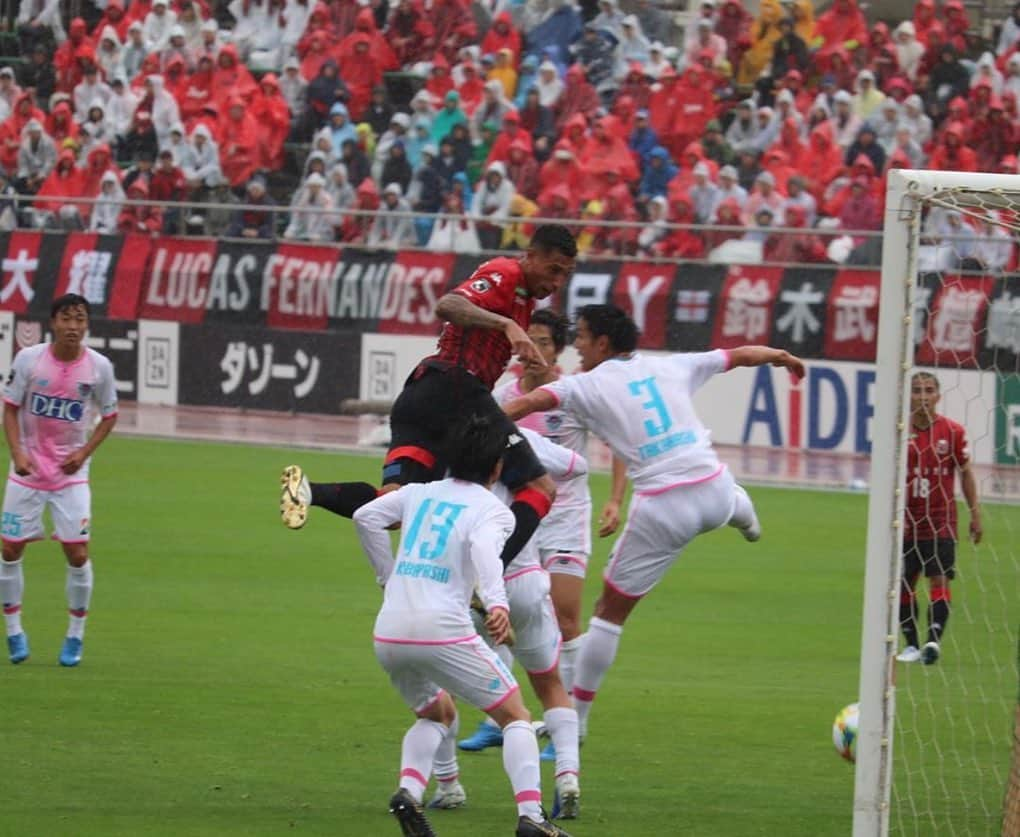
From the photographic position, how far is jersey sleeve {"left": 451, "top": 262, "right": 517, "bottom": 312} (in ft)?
26.8

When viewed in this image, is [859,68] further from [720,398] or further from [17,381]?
[17,381]

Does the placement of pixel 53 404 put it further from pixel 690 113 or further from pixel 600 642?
pixel 690 113

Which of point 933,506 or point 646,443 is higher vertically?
point 646,443

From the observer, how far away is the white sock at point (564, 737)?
758 centimetres

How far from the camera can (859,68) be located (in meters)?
24.9

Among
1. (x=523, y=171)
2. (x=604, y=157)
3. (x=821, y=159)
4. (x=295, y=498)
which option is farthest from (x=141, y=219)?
(x=295, y=498)

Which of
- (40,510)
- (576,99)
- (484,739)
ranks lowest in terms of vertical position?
(484,739)

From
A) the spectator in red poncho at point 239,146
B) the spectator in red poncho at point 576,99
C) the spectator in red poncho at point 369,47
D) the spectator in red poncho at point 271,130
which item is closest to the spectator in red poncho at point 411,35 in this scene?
the spectator in red poncho at point 369,47

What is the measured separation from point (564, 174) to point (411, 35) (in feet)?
18.6

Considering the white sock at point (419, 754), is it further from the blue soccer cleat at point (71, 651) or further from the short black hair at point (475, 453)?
the blue soccer cleat at point (71, 651)

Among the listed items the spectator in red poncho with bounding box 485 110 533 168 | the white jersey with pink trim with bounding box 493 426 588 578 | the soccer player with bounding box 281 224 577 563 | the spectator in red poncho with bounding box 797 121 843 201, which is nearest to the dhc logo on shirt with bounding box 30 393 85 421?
the soccer player with bounding box 281 224 577 563

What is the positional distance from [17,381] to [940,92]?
15.5 meters

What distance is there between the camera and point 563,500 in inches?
380

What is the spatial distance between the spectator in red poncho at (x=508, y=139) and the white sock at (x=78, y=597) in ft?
49.7
